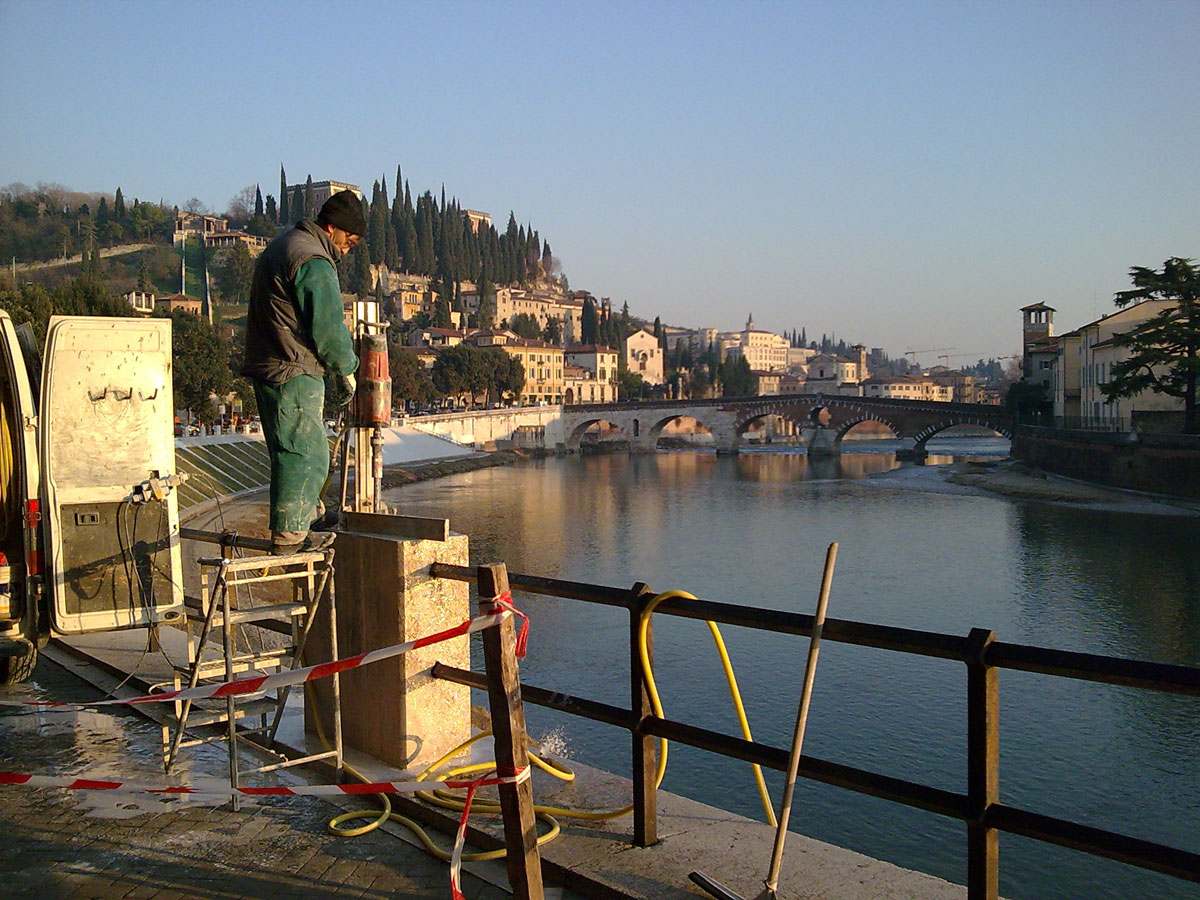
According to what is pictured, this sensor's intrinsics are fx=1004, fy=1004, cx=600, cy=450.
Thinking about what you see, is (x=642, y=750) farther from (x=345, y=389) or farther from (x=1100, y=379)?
(x=1100, y=379)

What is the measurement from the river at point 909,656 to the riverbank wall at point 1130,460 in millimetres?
4349

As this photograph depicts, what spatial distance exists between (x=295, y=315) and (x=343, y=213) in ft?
1.69

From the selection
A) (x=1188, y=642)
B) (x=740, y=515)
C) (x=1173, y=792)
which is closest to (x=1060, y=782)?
(x=1173, y=792)

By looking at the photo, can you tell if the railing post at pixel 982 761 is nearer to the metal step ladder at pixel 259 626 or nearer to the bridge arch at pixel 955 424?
the metal step ladder at pixel 259 626

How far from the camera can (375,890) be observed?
10.6ft

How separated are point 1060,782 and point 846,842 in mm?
2923

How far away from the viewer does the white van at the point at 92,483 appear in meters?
5.09

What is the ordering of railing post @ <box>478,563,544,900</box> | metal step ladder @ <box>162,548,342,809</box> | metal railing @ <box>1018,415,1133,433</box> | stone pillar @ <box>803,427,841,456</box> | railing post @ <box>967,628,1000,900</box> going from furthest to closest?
stone pillar @ <box>803,427,841,456</box> → metal railing @ <box>1018,415,1133,433</box> → metal step ladder @ <box>162,548,342,809</box> → railing post @ <box>478,563,544,900</box> → railing post @ <box>967,628,1000,900</box>

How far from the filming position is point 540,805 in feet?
12.0

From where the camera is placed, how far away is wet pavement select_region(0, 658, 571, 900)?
326 cm

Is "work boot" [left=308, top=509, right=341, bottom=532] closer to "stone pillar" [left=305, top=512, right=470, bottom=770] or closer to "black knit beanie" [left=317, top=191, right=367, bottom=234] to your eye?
"stone pillar" [left=305, top=512, right=470, bottom=770]

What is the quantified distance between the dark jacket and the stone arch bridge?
6489 cm

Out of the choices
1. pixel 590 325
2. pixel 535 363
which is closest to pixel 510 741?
pixel 535 363

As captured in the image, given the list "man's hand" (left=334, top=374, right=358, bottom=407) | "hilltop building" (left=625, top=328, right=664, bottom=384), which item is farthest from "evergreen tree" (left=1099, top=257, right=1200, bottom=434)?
"hilltop building" (left=625, top=328, right=664, bottom=384)
